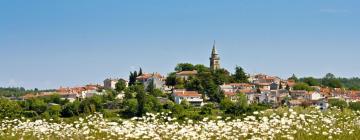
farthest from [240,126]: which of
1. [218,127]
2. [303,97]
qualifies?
[303,97]

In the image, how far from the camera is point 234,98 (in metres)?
91.6

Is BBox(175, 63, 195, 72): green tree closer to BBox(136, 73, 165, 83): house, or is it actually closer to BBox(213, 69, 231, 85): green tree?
BBox(136, 73, 165, 83): house

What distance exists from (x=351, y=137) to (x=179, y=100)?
273ft

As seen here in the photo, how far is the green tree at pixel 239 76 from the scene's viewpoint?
114000mm

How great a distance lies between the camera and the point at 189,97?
9338cm

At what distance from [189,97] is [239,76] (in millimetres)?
25280

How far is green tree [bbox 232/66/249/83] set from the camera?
4488 inches

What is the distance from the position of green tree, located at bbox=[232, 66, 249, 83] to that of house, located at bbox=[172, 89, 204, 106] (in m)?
18.6

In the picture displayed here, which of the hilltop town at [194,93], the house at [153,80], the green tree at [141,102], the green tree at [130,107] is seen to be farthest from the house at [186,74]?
the green tree at [130,107]

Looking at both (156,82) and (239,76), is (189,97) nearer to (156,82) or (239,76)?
(156,82)

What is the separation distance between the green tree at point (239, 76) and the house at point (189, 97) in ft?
61.1


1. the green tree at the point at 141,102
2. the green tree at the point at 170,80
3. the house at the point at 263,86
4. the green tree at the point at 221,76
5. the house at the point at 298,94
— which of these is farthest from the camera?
the house at the point at 263,86

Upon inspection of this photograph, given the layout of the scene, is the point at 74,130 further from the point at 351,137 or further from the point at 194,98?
the point at 194,98

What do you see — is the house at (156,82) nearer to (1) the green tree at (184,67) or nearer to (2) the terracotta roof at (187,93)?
(1) the green tree at (184,67)
